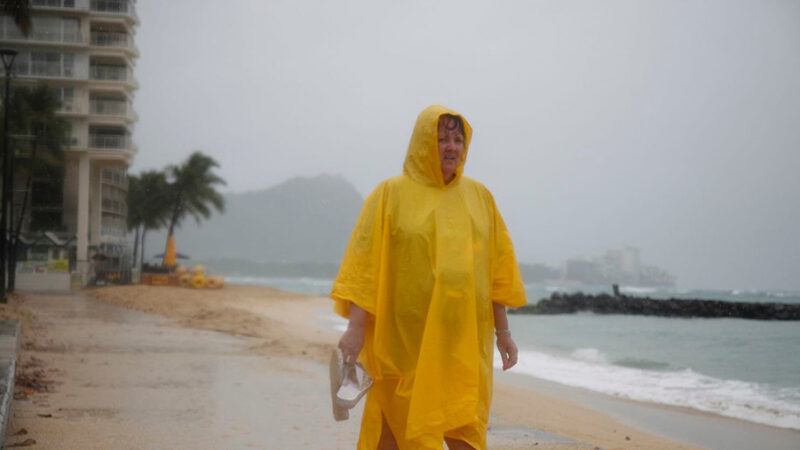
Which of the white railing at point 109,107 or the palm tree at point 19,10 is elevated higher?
the white railing at point 109,107

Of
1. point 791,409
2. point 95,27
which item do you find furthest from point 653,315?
point 791,409

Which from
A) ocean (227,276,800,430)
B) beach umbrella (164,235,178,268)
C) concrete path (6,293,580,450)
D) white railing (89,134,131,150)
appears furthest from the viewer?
beach umbrella (164,235,178,268)

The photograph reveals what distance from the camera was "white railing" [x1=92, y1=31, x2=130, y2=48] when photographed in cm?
4016

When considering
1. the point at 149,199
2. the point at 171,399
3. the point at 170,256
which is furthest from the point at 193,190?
the point at 171,399

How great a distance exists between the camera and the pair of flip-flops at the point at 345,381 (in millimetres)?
2961

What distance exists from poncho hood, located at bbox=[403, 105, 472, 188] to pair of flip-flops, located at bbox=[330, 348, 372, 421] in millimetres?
774

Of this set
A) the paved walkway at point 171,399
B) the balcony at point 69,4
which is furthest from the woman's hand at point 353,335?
the balcony at point 69,4

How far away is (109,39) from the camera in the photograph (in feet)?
132

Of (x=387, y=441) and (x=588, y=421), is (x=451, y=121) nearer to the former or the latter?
(x=387, y=441)

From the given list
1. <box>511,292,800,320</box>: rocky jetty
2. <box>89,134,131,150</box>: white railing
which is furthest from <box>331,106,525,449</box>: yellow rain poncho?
<box>511,292,800,320</box>: rocky jetty

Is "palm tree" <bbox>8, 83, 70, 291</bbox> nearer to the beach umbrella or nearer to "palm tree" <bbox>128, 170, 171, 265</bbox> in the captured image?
the beach umbrella

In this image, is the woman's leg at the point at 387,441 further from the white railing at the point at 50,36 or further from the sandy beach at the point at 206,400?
the white railing at the point at 50,36

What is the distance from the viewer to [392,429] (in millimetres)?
3000

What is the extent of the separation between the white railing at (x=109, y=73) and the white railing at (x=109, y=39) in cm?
120
